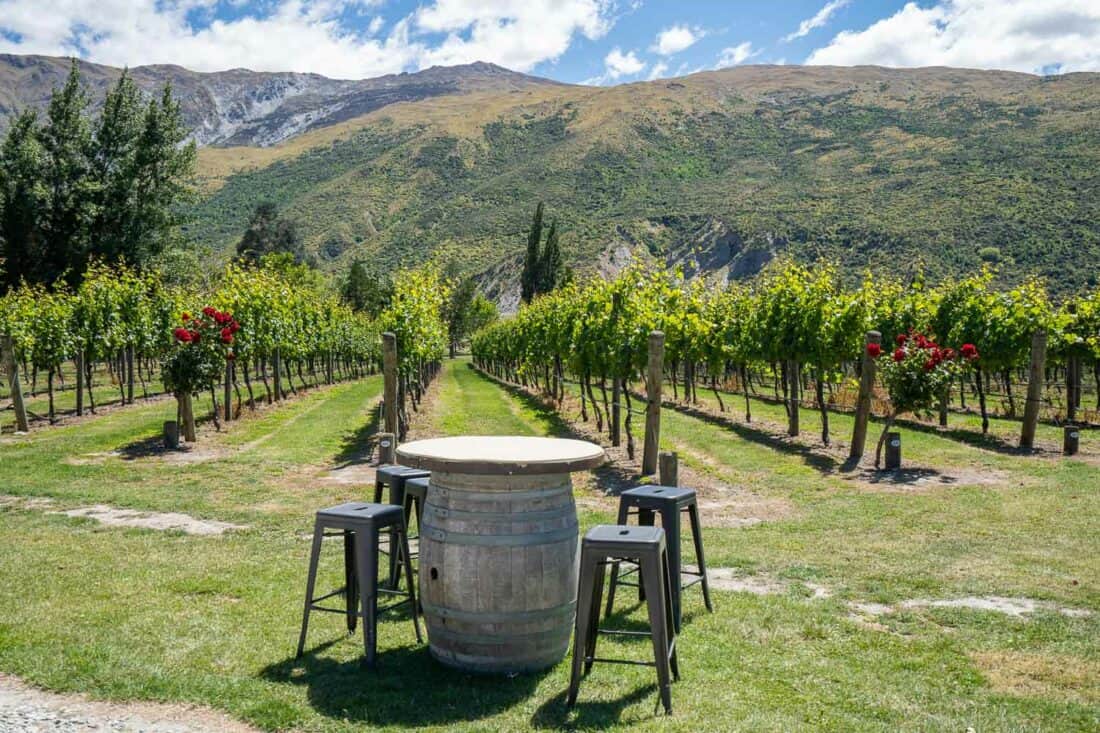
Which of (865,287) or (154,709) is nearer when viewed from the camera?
(154,709)

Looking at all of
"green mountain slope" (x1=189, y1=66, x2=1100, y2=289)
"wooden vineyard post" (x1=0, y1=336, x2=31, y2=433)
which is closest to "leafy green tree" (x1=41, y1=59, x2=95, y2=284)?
"green mountain slope" (x1=189, y1=66, x2=1100, y2=289)

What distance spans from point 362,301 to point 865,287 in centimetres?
6526

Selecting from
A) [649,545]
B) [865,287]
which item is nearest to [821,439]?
[865,287]

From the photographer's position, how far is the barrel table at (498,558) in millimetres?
4391

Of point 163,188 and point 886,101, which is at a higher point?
point 886,101

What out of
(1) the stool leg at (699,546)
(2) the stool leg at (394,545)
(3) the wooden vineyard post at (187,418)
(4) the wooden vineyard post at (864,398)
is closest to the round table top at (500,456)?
(2) the stool leg at (394,545)

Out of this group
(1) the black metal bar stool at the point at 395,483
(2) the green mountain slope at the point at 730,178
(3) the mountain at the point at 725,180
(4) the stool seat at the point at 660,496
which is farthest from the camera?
(2) the green mountain slope at the point at 730,178

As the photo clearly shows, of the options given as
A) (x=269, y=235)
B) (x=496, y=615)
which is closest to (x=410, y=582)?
(x=496, y=615)

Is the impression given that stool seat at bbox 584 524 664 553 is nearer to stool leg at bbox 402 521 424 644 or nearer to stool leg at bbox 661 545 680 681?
stool leg at bbox 661 545 680 681

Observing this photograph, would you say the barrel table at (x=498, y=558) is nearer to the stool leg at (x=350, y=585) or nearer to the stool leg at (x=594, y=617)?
the stool leg at (x=594, y=617)

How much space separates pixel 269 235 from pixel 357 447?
2934 inches

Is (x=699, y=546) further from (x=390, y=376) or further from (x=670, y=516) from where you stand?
(x=390, y=376)

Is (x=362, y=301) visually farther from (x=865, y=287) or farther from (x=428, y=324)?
(x=865, y=287)

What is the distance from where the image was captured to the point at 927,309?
71.3 ft
